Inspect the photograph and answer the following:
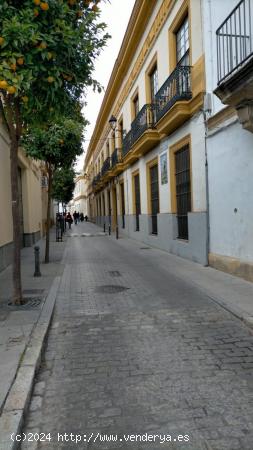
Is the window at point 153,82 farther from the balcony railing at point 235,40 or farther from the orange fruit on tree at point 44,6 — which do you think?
the orange fruit on tree at point 44,6

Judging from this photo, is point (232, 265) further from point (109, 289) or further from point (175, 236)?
point (175, 236)

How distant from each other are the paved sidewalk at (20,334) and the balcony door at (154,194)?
23.4 feet

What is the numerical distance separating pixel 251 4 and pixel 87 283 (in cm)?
621

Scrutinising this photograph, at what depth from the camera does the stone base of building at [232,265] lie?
24.7 feet

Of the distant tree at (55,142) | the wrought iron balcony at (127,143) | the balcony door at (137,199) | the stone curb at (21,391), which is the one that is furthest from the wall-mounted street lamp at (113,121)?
the stone curb at (21,391)

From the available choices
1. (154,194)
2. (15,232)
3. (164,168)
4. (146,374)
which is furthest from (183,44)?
(146,374)

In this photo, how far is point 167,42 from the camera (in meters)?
12.3

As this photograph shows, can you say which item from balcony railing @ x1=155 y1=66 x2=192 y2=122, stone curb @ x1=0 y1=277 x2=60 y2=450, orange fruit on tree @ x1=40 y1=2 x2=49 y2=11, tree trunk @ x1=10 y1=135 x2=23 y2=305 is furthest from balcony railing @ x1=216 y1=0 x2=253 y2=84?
stone curb @ x1=0 y1=277 x2=60 y2=450

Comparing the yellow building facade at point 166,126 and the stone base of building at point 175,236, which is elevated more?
the yellow building facade at point 166,126

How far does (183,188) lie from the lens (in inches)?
454

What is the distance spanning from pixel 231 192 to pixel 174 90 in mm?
4569

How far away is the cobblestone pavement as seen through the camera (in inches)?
A: 110

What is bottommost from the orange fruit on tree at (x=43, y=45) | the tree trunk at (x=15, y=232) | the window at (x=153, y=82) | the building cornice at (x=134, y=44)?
the tree trunk at (x=15, y=232)

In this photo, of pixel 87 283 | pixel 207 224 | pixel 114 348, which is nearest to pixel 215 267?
pixel 207 224
